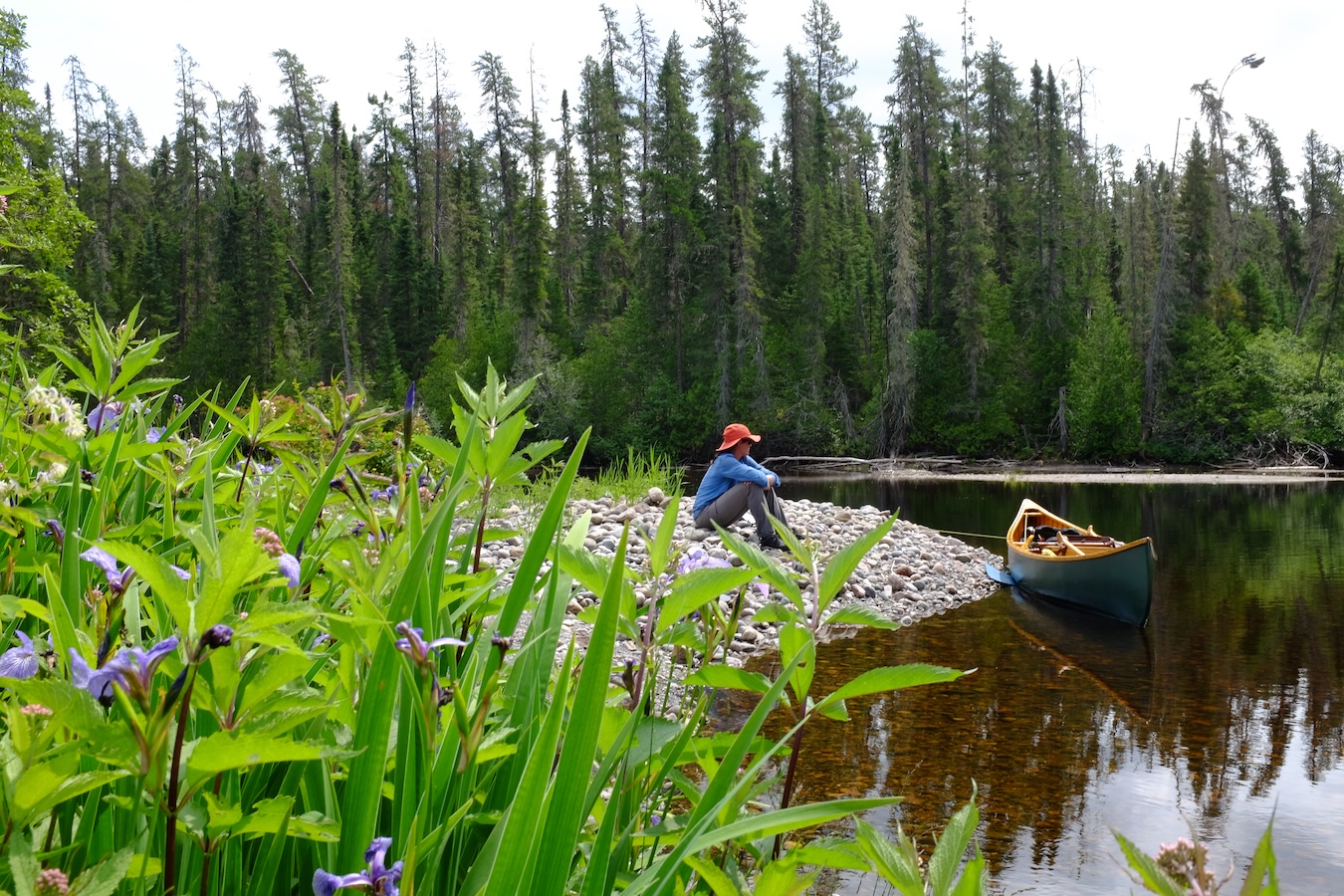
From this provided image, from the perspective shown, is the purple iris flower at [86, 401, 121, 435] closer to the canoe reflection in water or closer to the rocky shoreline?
the rocky shoreline

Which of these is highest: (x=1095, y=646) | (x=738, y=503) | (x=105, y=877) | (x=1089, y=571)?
(x=105, y=877)

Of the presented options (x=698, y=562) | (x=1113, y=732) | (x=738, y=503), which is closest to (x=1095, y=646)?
(x=1113, y=732)

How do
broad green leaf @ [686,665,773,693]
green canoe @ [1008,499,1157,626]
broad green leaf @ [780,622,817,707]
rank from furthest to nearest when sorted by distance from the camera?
green canoe @ [1008,499,1157,626] → broad green leaf @ [686,665,773,693] → broad green leaf @ [780,622,817,707]

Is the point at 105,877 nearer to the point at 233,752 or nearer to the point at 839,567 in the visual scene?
the point at 233,752

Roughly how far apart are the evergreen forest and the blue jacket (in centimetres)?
2377

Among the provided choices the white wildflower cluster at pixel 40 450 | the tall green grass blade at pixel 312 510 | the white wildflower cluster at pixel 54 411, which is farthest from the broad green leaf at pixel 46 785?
the white wildflower cluster at pixel 54 411

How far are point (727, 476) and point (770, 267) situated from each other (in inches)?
1241

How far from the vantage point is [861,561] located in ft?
27.0

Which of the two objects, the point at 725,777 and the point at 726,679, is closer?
the point at 725,777

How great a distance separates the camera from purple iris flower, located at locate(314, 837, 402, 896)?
2.34ft

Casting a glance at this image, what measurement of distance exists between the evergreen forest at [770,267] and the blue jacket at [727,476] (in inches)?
936

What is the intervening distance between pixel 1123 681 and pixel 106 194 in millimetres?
56226

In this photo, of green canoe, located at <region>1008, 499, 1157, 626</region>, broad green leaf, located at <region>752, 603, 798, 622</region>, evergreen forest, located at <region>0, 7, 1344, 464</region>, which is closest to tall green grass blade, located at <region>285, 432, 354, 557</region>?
broad green leaf, located at <region>752, 603, 798, 622</region>

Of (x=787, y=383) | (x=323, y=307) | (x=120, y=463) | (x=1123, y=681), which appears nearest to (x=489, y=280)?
(x=323, y=307)
